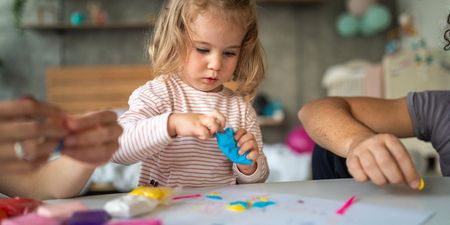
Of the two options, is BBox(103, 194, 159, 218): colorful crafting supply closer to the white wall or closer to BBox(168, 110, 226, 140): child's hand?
BBox(168, 110, 226, 140): child's hand

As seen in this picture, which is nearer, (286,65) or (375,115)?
(375,115)

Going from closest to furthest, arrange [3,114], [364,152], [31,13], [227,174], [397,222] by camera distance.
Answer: [3,114] → [397,222] → [364,152] → [227,174] → [31,13]

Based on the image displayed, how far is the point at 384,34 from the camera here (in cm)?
436

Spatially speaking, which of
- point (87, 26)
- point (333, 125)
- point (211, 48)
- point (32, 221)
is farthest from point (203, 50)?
point (87, 26)

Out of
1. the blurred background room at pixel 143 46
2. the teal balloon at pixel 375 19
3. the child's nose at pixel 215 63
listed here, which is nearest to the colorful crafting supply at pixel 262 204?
the child's nose at pixel 215 63

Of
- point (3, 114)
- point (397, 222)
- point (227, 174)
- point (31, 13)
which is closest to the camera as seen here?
point (3, 114)

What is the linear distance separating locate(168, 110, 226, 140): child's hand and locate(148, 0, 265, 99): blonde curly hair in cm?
Answer: 25

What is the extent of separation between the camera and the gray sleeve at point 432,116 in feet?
3.63

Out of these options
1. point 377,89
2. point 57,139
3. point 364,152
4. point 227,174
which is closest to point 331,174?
point 227,174

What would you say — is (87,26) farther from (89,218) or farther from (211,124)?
(89,218)

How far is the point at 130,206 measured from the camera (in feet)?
1.92

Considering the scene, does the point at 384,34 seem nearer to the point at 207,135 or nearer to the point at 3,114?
the point at 207,135

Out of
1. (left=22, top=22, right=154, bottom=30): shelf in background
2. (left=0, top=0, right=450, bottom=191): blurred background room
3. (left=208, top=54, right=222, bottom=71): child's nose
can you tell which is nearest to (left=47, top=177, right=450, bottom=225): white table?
(left=208, top=54, right=222, bottom=71): child's nose

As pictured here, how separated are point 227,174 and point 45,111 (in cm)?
57
